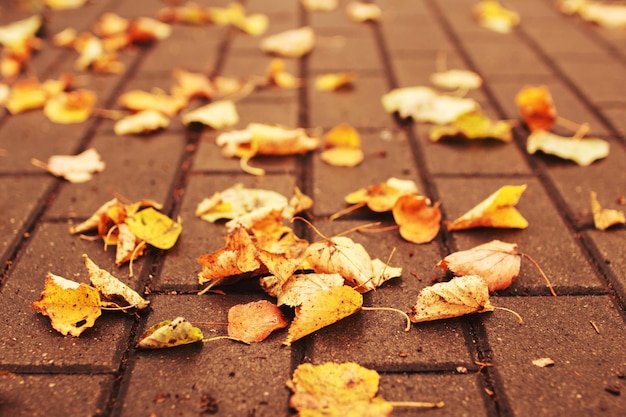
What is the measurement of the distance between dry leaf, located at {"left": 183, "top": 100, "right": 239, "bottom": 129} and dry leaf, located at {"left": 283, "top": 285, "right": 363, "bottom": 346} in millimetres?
1140

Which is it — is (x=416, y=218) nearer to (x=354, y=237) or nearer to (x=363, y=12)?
(x=354, y=237)

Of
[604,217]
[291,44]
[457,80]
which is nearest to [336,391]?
[604,217]

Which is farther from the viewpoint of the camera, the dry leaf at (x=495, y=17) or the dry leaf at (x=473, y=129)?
the dry leaf at (x=495, y=17)

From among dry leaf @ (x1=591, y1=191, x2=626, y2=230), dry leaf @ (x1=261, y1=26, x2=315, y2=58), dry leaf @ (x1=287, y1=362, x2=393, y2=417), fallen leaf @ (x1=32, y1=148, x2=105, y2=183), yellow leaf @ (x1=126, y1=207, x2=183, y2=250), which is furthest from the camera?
dry leaf @ (x1=261, y1=26, x2=315, y2=58)

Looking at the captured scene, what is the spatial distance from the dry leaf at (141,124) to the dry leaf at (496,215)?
1223 millimetres

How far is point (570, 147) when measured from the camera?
2.03 meters

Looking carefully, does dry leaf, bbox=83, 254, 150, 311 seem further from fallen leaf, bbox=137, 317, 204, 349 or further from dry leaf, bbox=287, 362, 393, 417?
dry leaf, bbox=287, 362, 393, 417

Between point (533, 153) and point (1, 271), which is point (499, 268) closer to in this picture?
point (533, 153)

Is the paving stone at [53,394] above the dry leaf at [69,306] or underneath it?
underneath

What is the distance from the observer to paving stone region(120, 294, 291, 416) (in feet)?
3.71

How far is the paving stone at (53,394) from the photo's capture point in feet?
3.70

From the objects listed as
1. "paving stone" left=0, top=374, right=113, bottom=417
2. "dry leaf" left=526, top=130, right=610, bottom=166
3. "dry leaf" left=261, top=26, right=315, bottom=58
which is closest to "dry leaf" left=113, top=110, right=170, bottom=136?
"dry leaf" left=261, top=26, right=315, bottom=58

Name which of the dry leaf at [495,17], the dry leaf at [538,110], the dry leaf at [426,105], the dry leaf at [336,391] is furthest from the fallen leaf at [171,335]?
the dry leaf at [495,17]

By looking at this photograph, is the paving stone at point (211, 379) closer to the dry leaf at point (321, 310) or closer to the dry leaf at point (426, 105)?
the dry leaf at point (321, 310)
